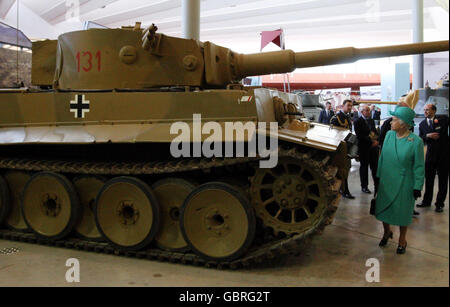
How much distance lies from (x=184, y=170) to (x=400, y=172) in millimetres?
2576

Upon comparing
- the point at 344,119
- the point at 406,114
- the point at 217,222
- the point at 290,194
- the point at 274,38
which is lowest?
the point at 217,222

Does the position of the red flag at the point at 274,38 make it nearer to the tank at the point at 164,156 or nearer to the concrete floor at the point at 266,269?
the tank at the point at 164,156

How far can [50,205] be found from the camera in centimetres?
656

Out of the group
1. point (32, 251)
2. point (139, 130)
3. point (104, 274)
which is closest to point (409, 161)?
point (139, 130)

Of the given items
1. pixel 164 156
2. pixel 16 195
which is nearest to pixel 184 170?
pixel 164 156

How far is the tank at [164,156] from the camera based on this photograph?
534 cm

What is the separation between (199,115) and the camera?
5.61 meters

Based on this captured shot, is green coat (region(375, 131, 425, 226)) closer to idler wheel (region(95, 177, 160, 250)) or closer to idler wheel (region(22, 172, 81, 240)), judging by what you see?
idler wheel (region(95, 177, 160, 250))

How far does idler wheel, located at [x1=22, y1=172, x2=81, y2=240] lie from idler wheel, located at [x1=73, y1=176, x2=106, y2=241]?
0.19m

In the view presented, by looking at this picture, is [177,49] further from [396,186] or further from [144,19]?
[144,19]

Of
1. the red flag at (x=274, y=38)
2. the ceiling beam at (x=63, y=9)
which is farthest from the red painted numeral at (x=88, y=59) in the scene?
the ceiling beam at (x=63, y=9)

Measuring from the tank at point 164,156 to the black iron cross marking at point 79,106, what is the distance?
0.01 m

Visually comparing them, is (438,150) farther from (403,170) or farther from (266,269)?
(266,269)

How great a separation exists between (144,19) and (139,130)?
14096mm
